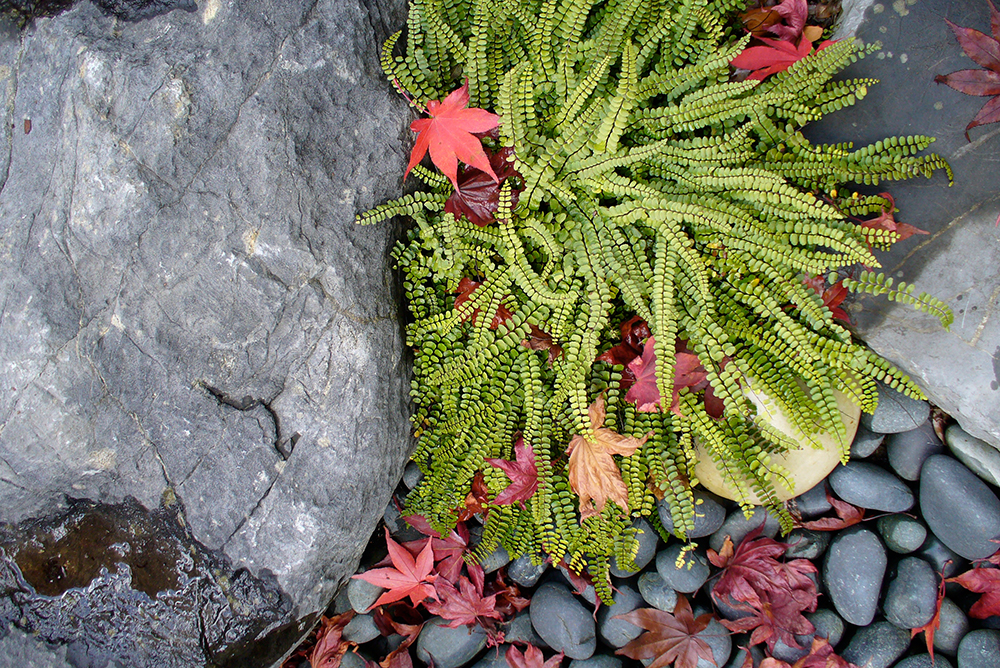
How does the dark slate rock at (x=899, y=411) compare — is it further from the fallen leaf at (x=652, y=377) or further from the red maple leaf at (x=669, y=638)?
the red maple leaf at (x=669, y=638)

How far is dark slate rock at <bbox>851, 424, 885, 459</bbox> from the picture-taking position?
3.43 meters

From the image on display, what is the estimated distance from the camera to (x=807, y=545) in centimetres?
339

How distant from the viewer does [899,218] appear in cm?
290

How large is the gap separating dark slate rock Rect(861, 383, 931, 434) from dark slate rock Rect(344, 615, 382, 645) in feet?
10.5

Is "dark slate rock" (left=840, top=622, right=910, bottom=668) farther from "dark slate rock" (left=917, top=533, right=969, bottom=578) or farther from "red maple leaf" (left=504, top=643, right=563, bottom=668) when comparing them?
"red maple leaf" (left=504, top=643, right=563, bottom=668)

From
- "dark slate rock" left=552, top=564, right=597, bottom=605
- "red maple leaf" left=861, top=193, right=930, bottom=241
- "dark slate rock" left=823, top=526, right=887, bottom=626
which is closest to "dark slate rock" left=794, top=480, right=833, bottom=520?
"dark slate rock" left=823, top=526, right=887, bottom=626

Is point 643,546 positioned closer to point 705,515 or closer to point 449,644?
point 705,515

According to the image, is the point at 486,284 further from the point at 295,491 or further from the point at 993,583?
the point at 993,583

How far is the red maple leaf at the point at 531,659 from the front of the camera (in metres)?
3.43

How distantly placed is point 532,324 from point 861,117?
1.96 meters

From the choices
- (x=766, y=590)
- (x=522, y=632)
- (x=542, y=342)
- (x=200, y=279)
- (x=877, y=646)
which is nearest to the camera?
(x=200, y=279)

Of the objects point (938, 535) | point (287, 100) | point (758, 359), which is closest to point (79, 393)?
point (287, 100)

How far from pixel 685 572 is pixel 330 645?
2.15 meters

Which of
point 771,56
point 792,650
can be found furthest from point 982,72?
point 792,650
